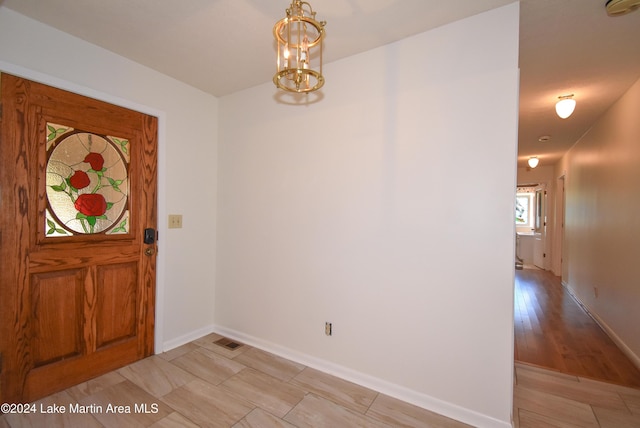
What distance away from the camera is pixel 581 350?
2725mm

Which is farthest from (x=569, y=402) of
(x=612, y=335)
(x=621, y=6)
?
(x=621, y=6)

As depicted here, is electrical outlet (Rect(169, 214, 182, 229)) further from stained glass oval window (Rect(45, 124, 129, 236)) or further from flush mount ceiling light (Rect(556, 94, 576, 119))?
flush mount ceiling light (Rect(556, 94, 576, 119))

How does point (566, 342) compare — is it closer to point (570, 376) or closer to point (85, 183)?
point (570, 376)

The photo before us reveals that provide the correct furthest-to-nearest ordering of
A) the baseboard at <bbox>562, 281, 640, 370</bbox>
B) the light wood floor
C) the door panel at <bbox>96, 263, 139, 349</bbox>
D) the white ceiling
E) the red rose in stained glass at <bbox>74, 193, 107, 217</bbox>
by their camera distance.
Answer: the baseboard at <bbox>562, 281, 640, 370</bbox>, the door panel at <bbox>96, 263, 139, 349</bbox>, the red rose in stained glass at <bbox>74, 193, 107, 217</bbox>, the light wood floor, the white ceiling

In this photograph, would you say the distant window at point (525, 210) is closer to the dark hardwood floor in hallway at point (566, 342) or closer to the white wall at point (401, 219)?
the dark hardwood floor in hallway at point (566, 342)

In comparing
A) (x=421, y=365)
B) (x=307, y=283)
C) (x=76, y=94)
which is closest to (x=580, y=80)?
(x=421, y=365)

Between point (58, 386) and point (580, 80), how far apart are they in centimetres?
496

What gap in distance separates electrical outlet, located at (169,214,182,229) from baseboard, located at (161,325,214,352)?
1.06m

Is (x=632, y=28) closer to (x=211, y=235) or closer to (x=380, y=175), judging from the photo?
(x=380, y=175)

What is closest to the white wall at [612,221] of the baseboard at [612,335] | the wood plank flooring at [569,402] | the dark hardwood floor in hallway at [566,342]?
the baseboard at [612,335]

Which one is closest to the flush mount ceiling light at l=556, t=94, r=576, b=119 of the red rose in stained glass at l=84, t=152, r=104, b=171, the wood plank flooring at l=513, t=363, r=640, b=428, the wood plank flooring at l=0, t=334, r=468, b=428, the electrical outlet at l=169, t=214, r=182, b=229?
the wood plank flooring at l=513, t=363, r=640, b=428

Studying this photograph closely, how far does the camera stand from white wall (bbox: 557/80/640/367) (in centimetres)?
256

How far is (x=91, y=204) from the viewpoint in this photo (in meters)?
2.07

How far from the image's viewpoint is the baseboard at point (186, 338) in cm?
254
